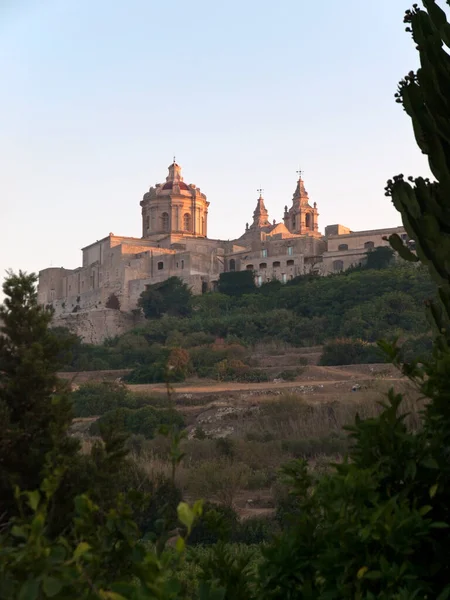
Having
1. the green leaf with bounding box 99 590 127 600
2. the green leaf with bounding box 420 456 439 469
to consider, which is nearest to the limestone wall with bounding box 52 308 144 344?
the green leaf with bounding box 420 456 439 469

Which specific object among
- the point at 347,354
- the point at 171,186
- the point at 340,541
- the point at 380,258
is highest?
the point at 171,186

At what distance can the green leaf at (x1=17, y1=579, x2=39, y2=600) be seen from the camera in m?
1.79

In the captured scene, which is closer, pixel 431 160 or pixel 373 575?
pixel 373 575

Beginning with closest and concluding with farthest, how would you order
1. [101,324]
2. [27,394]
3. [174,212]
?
[27,394], [101,324], [174,212]

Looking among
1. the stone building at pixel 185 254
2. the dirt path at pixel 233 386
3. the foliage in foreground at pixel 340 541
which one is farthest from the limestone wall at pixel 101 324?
the foliage in foreground at pixel 340 541

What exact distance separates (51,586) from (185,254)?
4639cm

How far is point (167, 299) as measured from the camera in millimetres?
45562

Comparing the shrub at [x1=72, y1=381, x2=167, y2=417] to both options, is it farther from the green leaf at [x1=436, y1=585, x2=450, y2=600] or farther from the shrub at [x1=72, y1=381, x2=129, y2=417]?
the green leaf at [x1=436, y1=585, x2=450, y2=600]

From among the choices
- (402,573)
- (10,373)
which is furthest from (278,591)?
(10,373)

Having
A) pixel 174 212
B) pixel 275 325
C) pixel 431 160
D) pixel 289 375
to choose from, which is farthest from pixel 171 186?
pixel 431 160

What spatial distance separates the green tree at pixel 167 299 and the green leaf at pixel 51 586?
4269 cm

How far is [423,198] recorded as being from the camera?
13.6 ft

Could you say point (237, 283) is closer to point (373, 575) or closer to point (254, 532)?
point (254, 532)

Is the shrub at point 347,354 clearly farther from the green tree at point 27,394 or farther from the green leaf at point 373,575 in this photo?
the green leaf at point 373,575
